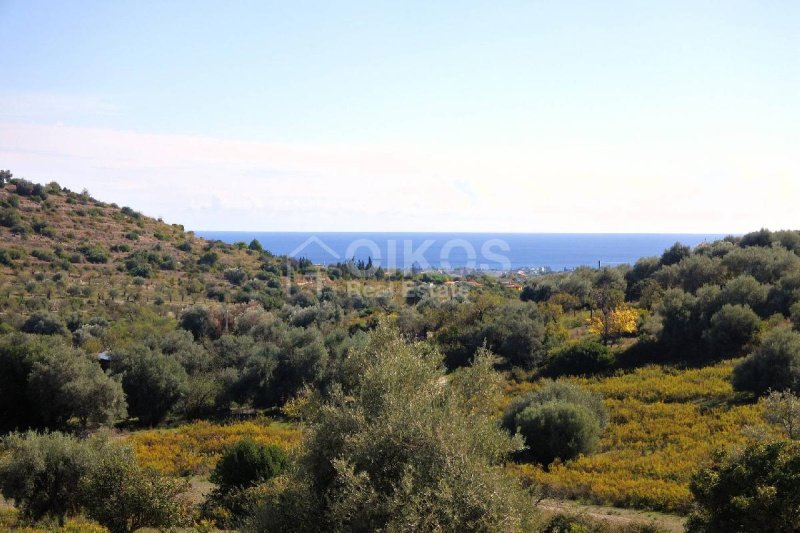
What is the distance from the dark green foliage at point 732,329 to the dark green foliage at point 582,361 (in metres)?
4.90

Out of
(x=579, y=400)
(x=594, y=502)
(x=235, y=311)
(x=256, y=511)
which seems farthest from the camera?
(x=235, y=311)

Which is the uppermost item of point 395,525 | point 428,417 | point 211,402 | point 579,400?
point 428,417

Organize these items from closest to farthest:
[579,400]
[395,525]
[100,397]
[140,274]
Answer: [395,525] < [579,400] < [100,397] < [140,274]

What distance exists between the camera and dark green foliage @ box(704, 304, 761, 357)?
30141 mm

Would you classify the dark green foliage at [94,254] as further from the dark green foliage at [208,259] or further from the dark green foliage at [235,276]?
the dark green foliage at [235,276]

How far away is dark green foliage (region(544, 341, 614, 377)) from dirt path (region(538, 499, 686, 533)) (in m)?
15.7

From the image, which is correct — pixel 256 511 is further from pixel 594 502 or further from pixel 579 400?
pixel 579 400

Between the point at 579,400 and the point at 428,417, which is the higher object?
the point at 428,417

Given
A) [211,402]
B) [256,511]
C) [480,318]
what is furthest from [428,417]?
[480,318]

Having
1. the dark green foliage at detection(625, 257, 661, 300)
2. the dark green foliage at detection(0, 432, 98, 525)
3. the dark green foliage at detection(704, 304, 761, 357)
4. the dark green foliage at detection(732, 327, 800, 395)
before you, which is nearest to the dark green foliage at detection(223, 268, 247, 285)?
the dark green foliage at detection(625, 257, 661, 300)

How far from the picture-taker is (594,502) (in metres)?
16.5

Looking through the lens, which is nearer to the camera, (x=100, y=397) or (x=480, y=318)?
(x=100, y=397)

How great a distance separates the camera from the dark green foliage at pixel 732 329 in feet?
98.9

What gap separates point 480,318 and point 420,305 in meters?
9.23
